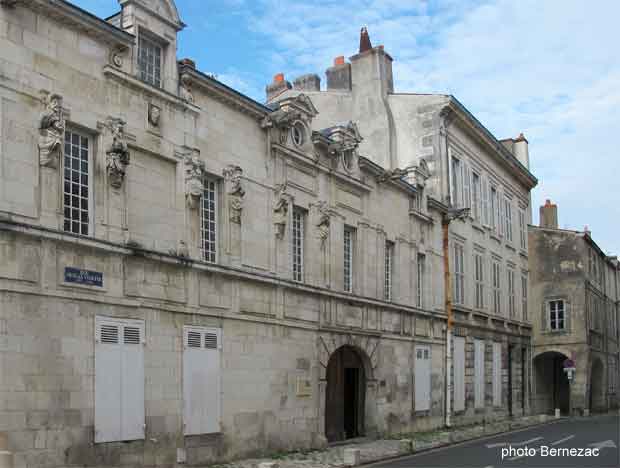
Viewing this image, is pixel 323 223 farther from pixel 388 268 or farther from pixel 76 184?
pixel 76 184

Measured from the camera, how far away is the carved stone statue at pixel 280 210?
1584 cm

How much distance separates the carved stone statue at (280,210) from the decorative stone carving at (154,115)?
3593 mm

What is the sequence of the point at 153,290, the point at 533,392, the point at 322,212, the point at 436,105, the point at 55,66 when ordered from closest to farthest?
1. the point at 55,66
2. the point at 153,290
3. the point at 322,212
4. the point at 436,105
5. the point at 533,392

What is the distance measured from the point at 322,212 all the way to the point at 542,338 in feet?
61.1

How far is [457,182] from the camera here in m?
26.1

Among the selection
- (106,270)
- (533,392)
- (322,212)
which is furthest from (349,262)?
(533,392)

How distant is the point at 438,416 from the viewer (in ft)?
74.9

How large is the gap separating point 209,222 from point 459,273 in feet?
43.0

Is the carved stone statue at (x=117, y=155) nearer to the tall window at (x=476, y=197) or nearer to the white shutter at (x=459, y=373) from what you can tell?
the white shutter at (x=459, y=373)

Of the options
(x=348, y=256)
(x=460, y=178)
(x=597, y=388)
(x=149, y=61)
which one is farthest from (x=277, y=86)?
(x=597, y=388)

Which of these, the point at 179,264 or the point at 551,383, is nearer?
the point at 179,264

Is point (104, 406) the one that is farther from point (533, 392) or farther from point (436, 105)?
point (533, 392)

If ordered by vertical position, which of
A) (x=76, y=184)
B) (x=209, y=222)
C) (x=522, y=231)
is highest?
(x=522, y=231)

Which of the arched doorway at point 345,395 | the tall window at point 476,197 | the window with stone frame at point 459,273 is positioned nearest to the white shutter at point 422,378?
the arched doorway at point 345,395
